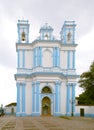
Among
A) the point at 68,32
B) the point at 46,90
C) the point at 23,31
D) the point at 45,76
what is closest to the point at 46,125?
the point at 45,76

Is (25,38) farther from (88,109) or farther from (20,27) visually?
(88,109)

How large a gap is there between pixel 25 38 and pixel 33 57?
4406 millimetres

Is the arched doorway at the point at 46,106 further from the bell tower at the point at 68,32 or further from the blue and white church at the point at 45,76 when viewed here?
the bell tower at the point at 68,32

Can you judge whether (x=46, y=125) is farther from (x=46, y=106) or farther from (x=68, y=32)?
(x=68, y=32)

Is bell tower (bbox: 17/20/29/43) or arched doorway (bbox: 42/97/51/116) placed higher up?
bell tower (bbox: 17/20/29/43)

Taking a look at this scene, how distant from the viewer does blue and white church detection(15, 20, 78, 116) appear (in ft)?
192

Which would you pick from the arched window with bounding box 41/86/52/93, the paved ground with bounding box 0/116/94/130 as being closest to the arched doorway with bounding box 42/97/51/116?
the arched window with bounding box 41/86/52/93

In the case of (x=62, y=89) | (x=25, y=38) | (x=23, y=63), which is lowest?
(x=62, y=89)

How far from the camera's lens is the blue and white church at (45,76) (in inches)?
2302

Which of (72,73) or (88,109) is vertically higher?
(72,73)

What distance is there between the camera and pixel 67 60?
62094 mm

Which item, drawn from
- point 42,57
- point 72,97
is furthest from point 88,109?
point 42,57

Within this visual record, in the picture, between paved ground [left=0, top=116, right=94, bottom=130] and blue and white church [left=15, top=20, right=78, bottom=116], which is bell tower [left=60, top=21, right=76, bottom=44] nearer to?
blue and white church [left=15, top=20, right=78, bottom=116]

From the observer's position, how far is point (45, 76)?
58594 mm
